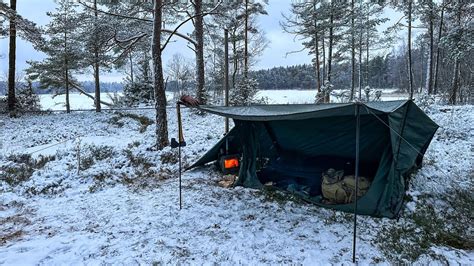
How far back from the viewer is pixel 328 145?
5043mm

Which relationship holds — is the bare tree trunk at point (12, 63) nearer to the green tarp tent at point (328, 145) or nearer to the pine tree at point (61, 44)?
the pine tree at point (61, 44)

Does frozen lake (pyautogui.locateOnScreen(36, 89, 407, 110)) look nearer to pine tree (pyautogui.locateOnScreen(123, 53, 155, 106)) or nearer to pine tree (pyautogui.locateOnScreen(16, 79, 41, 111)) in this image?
pine tree (pyautogui.locateOnScreen(16, 79, 41, 111))

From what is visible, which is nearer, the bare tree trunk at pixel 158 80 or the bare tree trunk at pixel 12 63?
the bare tree trunk at pixel 158 80

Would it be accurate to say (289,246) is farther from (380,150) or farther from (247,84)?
(247,84)

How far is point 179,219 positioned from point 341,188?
2408 mm

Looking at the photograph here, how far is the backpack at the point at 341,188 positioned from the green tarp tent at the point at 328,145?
175mm

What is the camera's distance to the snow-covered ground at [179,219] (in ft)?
9.64

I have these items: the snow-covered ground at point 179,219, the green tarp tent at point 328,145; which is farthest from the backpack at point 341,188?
the snow-covered ground at point 179,219

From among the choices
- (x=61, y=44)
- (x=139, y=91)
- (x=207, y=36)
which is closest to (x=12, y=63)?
(x=61, y=44)

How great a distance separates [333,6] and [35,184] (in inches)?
551

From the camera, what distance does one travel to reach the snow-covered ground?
294cm

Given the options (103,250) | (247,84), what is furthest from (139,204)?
(247,84)

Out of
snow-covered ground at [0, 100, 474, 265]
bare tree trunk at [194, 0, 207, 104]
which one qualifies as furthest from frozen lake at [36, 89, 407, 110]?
snow-covered ground at [0, 100, 474, 265]

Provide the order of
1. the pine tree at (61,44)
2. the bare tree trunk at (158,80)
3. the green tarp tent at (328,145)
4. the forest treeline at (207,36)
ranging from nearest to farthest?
the green tarp tent at (328,145) → the bare tree trunk at (158,80) → the forest treeline at (207,36) → the pine tree at (61,44)
